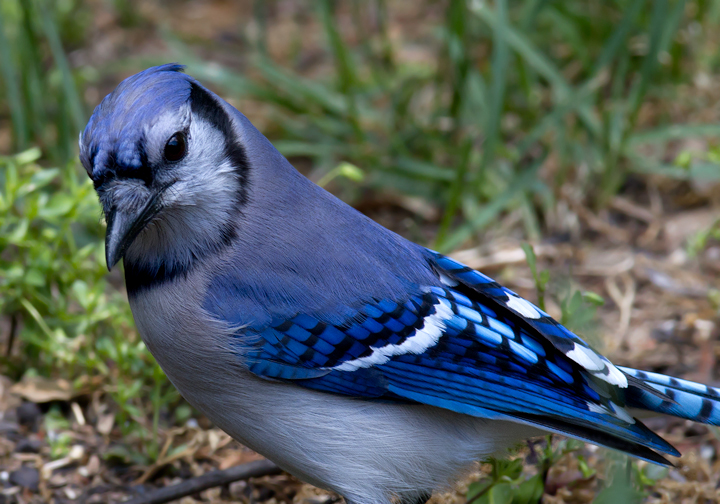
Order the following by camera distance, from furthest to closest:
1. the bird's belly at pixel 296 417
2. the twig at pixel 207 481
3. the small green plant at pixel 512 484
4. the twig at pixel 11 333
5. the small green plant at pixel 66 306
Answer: the twig at pixel 11 333, the small green plant at pixel 66 306, the twig at pixel 207 481, the small green plant at pixel 512 484, the bird's belly at pixel 296 417

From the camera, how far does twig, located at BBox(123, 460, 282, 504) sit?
2.80 meters

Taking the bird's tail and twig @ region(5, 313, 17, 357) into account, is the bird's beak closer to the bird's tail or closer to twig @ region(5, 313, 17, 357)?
twig @ region(5, 313, 17, 357)

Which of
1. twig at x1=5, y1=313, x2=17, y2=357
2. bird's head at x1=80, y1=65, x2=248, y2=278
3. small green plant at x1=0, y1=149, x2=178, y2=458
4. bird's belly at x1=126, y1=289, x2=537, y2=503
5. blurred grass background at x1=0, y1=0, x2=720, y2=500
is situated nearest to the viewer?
bird's head at x1=80, y1=65, x2=248, y2=278

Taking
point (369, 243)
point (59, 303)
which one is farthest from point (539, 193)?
point (59, 303)

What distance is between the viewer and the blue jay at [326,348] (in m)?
2.46

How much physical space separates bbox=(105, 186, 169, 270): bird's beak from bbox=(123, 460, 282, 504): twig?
0.89 meters

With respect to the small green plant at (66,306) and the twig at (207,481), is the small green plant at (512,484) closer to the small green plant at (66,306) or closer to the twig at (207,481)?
the twig at (207,481)

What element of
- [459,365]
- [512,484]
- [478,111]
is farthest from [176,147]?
[478,111]

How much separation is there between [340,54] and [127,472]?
8.56ft

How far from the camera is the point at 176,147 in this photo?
2.38 meters

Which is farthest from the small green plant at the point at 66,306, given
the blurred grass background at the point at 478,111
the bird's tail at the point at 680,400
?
the bird's tail at the point at 680,400

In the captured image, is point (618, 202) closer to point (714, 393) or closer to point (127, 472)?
point (714, 393)

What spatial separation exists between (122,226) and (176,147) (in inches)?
10.2

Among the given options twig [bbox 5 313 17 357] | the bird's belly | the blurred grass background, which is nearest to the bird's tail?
the bird's belly
